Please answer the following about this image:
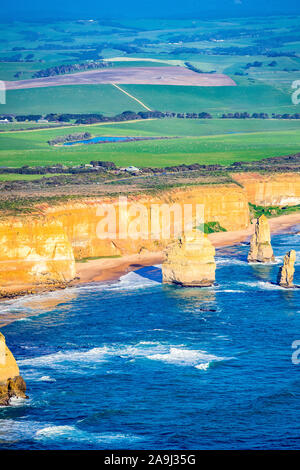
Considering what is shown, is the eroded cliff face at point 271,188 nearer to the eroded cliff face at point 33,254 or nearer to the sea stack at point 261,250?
the sea stack at point 261,250

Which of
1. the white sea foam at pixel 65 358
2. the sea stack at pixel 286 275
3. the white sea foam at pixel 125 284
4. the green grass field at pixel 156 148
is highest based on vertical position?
the green grass field at pixel 156 148

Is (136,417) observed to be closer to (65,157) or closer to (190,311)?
(190,311)

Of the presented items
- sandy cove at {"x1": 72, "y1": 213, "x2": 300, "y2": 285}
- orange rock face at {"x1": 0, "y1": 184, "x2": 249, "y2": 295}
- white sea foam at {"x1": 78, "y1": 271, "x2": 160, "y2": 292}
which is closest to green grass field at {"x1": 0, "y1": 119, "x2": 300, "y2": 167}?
orange rock face at {"x1": 0, "y1": 184, "x2": 249, "y2": 295}

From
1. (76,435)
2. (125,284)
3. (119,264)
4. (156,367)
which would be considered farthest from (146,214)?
(76,435)

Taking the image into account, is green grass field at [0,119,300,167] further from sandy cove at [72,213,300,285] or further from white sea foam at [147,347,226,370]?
white sea foam at [147,347,226,370]

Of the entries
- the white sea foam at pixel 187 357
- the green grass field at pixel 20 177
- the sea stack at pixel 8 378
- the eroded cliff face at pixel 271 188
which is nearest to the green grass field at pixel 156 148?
the green grass field at pixel 20 177

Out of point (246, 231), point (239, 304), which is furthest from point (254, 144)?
point (239, 304)
